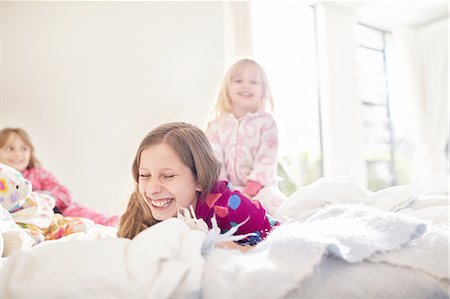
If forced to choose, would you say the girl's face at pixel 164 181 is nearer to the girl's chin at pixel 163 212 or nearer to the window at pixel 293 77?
the girl's chin at pixel 163 212

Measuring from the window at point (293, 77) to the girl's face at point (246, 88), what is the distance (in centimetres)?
183

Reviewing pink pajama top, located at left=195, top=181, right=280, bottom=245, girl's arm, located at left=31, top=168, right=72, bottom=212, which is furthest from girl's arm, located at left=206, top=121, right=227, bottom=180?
pink pajama top, located at left=195, top=181, right=280, bottom=245

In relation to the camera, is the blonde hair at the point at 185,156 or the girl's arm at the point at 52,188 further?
the girl's arm at the point at 52,188

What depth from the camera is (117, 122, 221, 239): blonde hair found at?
1.05 meters

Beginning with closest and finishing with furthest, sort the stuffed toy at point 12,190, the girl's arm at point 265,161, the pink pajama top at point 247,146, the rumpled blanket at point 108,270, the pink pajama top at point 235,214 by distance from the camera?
the rumpled blanket at point 108,270 → the pink pajama top at point 235,214 → the stuffed toy at point 12,190 → the girl's arm at point 265,161 → the pink pajama top at point 247,146

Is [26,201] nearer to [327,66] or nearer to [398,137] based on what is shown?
[327,66]

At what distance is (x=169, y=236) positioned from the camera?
0.61 meters

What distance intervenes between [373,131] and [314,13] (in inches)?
59.3

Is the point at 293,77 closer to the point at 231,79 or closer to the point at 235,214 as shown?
the point at 231,79

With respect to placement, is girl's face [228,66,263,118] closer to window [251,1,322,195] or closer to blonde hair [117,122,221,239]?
blonde hair [117,122,221,239]

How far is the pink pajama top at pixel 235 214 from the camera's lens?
3.26 feet

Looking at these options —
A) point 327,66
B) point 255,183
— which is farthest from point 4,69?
point 327,66

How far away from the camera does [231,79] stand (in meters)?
2.03

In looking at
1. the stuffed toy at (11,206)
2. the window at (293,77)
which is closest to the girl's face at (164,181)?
the stuffed toy at (11,206)
